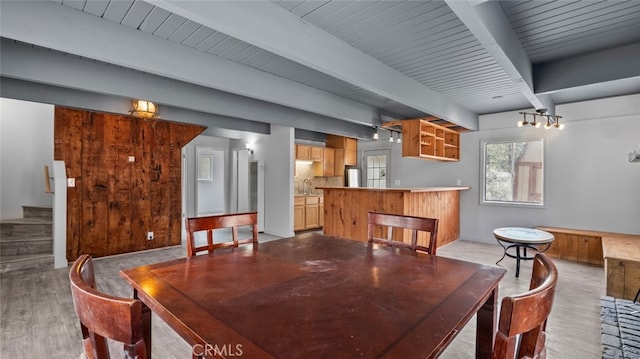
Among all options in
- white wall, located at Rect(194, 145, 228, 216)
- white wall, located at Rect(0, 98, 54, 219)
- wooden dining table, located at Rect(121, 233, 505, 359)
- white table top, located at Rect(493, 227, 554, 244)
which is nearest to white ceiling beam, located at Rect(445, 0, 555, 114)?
wooden dining table, located at Rect(121, 233, 505, 359)

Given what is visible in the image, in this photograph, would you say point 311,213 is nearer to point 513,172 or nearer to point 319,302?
point 513,172

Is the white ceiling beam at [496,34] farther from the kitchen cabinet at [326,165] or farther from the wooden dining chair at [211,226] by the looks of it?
the kitchen cabinet at [326,165]

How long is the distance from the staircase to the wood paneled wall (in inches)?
15.2

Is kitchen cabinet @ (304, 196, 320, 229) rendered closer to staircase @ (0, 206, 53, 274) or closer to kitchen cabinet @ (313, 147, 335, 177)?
kitchen cabinet @ (313, 147, 335, 177)

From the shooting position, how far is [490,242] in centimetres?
580

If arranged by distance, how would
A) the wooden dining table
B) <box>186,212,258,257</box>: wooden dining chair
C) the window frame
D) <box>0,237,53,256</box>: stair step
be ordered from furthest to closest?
the window frame
<box>0,237,53,256</box>: stair step
<box>186,212,258,257</box>: wooden dining chair
the wooden dining table

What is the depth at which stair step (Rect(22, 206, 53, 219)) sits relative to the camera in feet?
16.0

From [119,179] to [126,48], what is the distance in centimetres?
299

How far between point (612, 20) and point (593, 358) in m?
2.67

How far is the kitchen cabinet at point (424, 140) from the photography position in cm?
526

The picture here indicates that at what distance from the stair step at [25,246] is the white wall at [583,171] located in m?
7.39

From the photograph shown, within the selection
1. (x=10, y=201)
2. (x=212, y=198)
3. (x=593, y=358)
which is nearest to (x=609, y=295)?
(x=593, y=358)

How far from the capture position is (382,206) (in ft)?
15.4

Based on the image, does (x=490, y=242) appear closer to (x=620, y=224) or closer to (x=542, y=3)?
(x=620, y=224)
